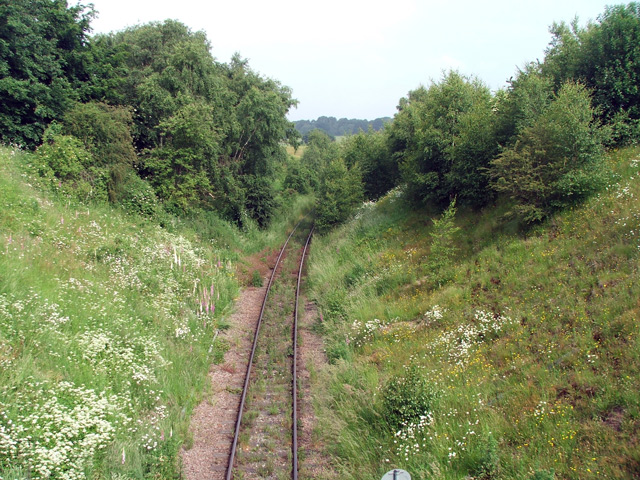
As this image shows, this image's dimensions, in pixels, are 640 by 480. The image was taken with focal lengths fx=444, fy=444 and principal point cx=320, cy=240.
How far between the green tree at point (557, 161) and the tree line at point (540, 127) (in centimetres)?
3

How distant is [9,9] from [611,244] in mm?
21912

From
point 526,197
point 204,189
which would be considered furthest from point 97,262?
point 526,197

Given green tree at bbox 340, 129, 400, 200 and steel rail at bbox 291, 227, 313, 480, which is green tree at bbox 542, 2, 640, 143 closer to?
steel rail at bbox 291, 227, 313, 480

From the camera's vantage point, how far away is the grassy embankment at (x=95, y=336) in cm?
729

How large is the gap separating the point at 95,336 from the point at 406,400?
6.86 meters

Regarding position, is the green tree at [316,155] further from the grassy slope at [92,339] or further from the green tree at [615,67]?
the grassy slope at [92,339]

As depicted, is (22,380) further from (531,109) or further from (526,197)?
(531,109)

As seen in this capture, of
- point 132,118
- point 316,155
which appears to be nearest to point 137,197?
point 132,118

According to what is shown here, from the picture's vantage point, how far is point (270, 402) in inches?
426

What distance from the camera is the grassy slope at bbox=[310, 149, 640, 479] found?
271 inches

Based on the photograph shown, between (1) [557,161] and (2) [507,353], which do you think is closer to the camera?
(2) [507,353]

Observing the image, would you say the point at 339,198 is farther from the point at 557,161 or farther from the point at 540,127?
the point at 557,161

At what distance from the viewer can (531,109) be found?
53.7ft

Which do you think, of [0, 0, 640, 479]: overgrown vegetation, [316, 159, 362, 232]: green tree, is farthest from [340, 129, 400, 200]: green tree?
[0, 0, 640, 479]: overgrown vegetation
